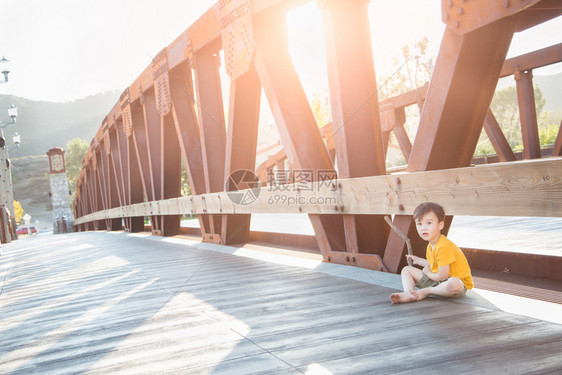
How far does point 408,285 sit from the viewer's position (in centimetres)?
286

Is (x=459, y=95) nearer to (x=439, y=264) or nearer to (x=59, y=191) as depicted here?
(x=439, y=264)

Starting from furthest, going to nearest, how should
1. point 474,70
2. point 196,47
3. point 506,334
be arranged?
point 196,47 → point 474,70 → point 506,334

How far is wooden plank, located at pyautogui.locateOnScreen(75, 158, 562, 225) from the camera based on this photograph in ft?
7.67

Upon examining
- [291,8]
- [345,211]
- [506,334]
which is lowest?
[506,334]

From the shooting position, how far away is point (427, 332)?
2.20 metres

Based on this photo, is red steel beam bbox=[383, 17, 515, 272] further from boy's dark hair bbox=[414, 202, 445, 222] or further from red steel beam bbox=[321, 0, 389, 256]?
red steel beam bbox=[321, 0, 389, 256]

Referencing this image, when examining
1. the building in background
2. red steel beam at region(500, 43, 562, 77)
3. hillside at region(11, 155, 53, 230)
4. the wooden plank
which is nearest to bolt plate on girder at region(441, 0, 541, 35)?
the wooden plank

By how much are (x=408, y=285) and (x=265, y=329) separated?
91 cm

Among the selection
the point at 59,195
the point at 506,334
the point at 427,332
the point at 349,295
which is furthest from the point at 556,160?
the point at 59,195

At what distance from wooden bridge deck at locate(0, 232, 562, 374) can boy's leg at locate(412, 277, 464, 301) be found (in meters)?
0.05

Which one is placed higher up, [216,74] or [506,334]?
[216,74]

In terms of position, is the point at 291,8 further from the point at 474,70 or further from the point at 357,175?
the point at 474,70

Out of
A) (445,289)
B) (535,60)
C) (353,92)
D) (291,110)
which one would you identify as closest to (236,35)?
(291,110)

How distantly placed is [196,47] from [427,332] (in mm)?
5789
